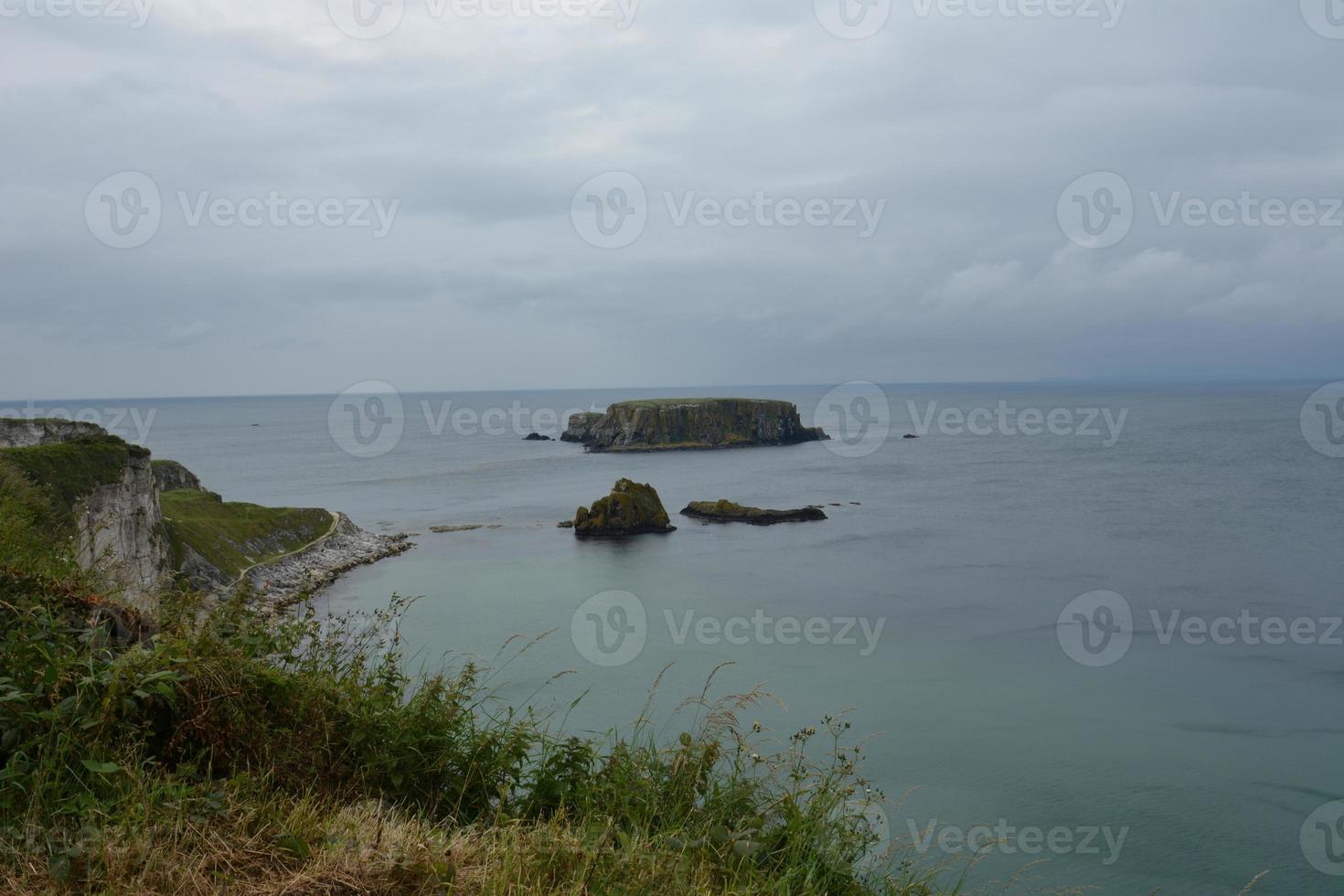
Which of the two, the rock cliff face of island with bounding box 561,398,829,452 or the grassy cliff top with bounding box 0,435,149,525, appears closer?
the grassy cliff top with bounding box 0,435,149,525

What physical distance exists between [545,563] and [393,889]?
52.2 m

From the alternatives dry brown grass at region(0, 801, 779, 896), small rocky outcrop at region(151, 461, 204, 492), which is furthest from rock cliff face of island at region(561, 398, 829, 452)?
dry brown grass at region(0, 801, 779, 896)

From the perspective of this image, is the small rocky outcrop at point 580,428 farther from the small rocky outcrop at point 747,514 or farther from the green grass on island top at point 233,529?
the green grass on island top at point 233,529

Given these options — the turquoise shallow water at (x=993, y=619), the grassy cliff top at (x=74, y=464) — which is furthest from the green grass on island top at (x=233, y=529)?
the grassy cliff top at (x=74, y=464)

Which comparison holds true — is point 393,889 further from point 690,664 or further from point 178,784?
point 690,664

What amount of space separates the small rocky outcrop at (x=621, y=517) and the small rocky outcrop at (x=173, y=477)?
2770 centimetres

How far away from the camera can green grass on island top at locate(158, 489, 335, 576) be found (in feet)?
135

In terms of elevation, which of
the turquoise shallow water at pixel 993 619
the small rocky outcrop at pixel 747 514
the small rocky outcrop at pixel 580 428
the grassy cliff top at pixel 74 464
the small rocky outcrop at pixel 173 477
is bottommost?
the turquoise shallow water at pixel 993 619

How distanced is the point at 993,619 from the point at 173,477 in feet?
179

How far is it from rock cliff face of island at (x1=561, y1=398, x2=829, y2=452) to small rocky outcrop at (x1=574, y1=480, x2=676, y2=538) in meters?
75.2

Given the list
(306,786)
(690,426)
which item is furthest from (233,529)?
(690,426)

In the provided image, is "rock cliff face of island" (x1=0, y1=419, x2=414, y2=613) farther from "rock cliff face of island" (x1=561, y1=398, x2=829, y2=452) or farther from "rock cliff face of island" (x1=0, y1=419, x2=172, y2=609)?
"rock cliff face of island" (x1=561, y1=398, x2=829, y2=452)

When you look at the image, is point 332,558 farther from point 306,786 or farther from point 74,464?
point 306,786

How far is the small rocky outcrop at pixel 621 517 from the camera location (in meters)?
65.1
